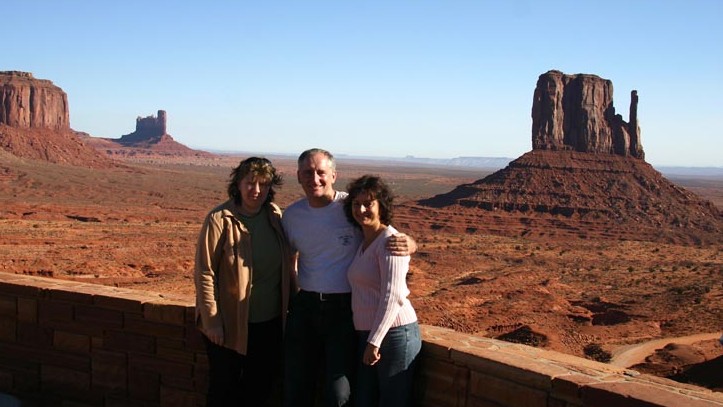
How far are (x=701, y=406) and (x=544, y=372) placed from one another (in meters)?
0.76

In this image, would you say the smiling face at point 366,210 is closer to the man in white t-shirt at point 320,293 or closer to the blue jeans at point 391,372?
the man in white t-shirt at point 320,293

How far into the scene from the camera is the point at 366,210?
385cm

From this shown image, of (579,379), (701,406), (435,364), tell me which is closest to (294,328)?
(435,364)

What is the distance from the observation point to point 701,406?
3084 millimetres

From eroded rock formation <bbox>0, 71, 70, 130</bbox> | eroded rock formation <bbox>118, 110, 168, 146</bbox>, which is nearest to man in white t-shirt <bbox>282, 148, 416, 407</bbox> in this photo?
eroded rock formation <bbox>0, 71, 70, 130</bbox>

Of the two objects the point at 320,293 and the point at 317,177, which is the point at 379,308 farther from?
the point at 317,177

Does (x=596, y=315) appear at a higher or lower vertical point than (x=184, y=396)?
lower

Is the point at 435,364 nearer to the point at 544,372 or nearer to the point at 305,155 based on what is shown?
the point at 544,372

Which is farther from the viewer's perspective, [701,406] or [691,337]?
[691,337]

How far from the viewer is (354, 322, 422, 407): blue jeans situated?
12.6 ft

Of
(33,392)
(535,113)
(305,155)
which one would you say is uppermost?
(535,113)

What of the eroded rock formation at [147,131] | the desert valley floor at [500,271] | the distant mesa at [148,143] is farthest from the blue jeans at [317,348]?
the eroded rock formation at [147,131]

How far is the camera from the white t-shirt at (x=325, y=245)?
4.04m

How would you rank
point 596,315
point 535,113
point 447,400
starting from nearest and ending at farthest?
1. point 447,400
2. point 596,315
3. point 535,113
